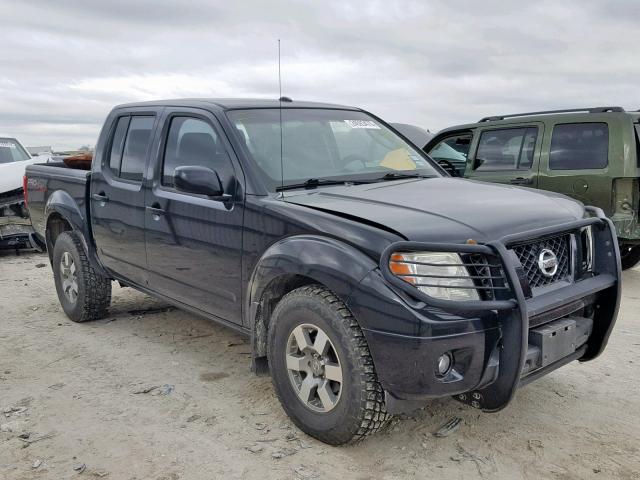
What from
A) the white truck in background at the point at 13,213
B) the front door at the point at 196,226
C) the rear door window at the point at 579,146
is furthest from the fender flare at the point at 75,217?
the rear door window at the point at 579,146

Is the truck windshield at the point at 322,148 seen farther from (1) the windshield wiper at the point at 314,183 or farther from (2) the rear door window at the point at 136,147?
(2) the rear door window at the point at 136,147

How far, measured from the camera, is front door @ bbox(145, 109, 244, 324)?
11.9 ft

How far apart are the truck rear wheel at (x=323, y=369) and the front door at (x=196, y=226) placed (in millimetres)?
569

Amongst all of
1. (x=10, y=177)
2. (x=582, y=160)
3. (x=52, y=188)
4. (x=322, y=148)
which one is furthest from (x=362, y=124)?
(x=10, y=177)

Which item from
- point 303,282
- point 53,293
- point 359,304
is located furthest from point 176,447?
point 53,293

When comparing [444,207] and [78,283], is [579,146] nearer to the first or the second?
[444,207]

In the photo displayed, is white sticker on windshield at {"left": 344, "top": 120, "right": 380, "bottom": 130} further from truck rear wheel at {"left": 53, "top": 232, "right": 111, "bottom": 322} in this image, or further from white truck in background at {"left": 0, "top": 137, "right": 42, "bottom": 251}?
white truck in background at {"left": 0, "top": 137, "right": 42, "bottom": 251}

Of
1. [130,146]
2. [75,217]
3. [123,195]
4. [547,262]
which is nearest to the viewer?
[547,262]

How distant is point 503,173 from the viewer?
7.03 meters

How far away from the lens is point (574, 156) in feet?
21.6

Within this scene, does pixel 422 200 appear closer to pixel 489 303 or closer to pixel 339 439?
pixel 489 303

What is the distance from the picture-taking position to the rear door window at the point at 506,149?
6934mm

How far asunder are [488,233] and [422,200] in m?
0.54

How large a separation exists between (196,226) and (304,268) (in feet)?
3.60
